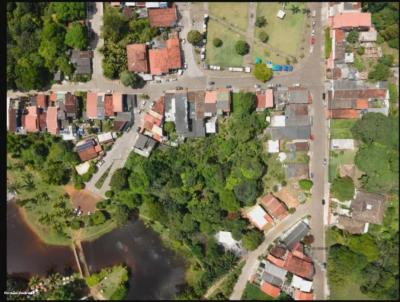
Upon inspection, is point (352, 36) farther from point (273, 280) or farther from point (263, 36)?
point (273, 280)

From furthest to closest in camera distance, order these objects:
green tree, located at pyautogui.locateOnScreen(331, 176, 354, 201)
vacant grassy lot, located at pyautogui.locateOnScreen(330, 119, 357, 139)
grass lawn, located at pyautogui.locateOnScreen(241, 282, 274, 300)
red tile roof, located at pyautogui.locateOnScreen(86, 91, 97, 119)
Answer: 1. grass lawn, located at pyautogui.locateOnScreen(241, 282, 274, 300)
2. red tile roof, located at pyautogui.locateOnScreen(86, 91, 97, 119)
3. vacant grassy lot, located at pyautogui.locateOnScreen(330, 119, 357, 139)
4. green tree, located at pyautogui.locateOnScreen(331, 176, 354, 201)

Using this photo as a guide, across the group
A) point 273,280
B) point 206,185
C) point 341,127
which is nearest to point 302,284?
point 273,280

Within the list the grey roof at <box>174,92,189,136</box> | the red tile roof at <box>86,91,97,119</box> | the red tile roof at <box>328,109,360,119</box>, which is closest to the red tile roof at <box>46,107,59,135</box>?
the red tile roof at <box>86,91,97,119</box>

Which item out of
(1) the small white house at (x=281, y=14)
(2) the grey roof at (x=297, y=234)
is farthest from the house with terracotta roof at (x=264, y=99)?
(2) the grey roof at (x=297, y=234)

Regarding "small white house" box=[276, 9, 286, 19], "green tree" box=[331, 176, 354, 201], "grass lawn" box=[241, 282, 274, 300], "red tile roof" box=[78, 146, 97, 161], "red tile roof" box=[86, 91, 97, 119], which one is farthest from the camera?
"red tile roof" box=[78, 146, 97, 161]

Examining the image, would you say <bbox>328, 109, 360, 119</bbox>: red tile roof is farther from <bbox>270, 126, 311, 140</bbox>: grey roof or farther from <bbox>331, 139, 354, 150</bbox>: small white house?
<bbox>270, 126, 311, 140</bbox>: grey roof
